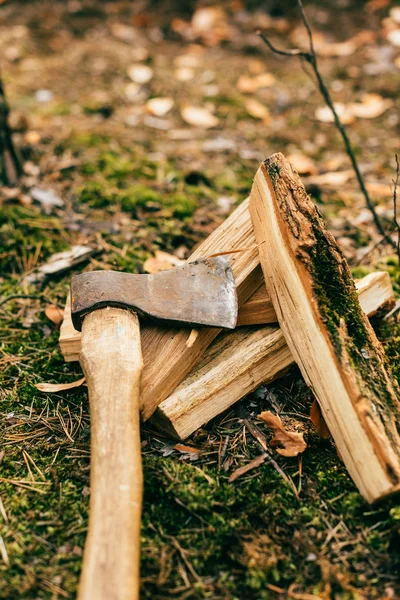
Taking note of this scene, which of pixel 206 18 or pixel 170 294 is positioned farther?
pixel 206 18

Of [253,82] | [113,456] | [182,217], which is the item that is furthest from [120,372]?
[253,82]

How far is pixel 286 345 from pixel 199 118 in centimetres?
321

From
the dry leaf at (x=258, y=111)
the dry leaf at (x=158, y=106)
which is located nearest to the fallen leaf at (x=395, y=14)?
the dry leaf at (x=258, y=111)

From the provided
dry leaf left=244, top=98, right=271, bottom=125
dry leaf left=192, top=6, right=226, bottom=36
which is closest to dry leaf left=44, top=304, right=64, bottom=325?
dry leaf left=244, top=98, right=271, bottom=125

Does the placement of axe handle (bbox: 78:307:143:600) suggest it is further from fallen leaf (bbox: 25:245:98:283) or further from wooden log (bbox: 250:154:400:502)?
fallen leaf (bbox: 25:245:98:283)

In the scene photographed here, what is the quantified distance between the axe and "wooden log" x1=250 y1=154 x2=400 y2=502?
274mm

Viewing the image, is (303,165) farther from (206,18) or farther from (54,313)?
(206,18)

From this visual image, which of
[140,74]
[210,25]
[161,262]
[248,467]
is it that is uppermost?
[210,25]

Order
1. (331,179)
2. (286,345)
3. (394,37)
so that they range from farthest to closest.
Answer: (394,37)
(331,179)
(286,345)

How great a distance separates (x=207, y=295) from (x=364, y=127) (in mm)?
3466

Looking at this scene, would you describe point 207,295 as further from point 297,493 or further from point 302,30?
point 302,30

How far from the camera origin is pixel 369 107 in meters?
5.17

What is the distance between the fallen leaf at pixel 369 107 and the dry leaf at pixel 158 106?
1779 mm

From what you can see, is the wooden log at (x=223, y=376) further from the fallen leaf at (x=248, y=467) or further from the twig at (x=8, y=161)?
the twig at (x=8, y=161)
